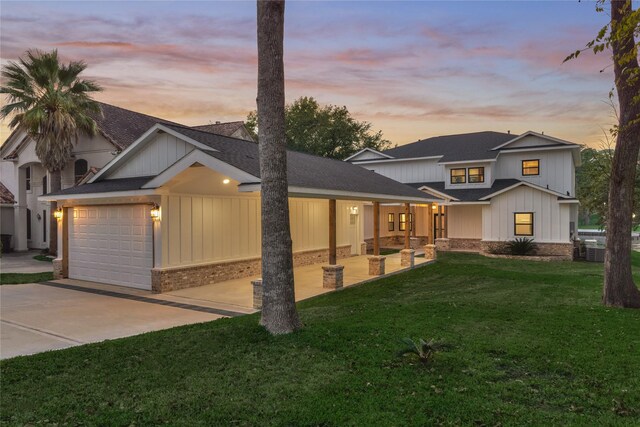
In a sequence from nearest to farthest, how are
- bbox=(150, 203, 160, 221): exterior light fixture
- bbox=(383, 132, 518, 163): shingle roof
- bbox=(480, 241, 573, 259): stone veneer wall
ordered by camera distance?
bbox=(150, 203, 160, 221): exterior light fixture, bbox=(480, 241, 573, 259): stone veneer wall, bbox=(383, 132, 518, 163): shingle roof

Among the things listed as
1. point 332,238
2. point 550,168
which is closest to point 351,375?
point 332,238

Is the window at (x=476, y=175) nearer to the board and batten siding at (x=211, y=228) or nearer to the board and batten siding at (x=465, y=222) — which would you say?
the board and batten siding at (x=465, y=222)

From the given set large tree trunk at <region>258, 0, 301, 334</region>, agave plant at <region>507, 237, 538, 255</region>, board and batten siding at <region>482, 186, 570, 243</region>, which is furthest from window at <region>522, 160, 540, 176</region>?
large tree trunk at <region>258, 0, 301, 334</region>

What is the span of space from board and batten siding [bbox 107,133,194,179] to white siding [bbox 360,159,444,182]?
732 inches

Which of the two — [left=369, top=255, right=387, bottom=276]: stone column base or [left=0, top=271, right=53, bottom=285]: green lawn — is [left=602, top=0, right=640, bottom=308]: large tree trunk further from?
[left=0, top=271, right=53, bottom=285]: green lawn

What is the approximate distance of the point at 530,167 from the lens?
24.4 meters

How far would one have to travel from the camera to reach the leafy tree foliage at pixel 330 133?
146 ft

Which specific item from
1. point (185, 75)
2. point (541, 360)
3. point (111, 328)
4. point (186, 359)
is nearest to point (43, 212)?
point (185, 75)

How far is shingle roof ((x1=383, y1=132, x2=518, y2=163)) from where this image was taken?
83.4 feet

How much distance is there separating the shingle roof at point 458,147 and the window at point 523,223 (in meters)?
4.03

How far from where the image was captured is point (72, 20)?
1345 centimetres

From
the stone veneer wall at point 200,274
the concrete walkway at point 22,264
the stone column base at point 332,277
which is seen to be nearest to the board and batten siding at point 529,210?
the stone column base at point 332,277

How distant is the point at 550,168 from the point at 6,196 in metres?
32.2

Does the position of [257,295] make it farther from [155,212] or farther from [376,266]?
[376,266]
